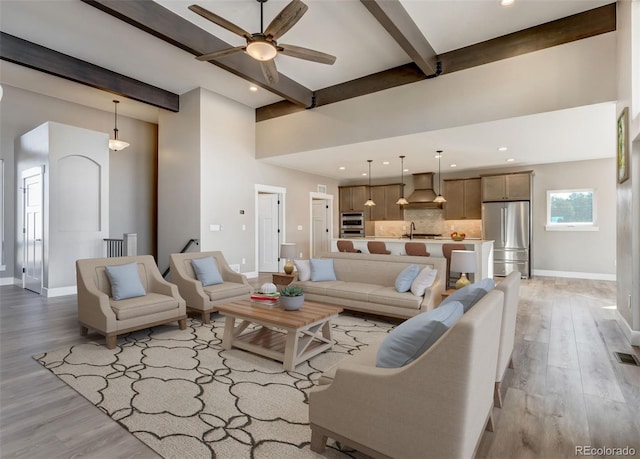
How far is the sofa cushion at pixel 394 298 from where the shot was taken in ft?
12.6

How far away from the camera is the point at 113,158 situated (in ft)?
23.7

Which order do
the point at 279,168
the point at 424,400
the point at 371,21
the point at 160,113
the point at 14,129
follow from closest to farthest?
the point at 424,400 → the point at 371,21 → the point at 14,129 → the point at 160,113 → the point at 279,168

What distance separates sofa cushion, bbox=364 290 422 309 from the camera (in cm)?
383

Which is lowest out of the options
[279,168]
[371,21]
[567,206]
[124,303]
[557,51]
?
[124,303]

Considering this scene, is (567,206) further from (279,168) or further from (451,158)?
(279,168)

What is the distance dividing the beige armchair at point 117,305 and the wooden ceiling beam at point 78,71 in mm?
3339

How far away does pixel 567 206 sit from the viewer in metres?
7.90

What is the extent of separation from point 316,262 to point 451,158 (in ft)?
14.9

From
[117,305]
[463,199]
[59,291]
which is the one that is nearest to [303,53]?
[117,305]

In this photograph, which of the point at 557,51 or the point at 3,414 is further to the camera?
the point at 557,51

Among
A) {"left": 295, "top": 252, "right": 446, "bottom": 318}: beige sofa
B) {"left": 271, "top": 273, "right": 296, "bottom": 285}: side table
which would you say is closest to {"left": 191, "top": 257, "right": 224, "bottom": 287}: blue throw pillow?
{"left": 271, "top": 273, "right": 296, "bottom": 285}: side table

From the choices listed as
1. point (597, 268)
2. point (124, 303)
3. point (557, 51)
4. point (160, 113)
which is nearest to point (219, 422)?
point (124, 303)

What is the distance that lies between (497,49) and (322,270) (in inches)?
158

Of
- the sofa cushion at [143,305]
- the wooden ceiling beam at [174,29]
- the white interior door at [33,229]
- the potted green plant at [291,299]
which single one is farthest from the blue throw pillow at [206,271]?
the white interior door at [33,229]
